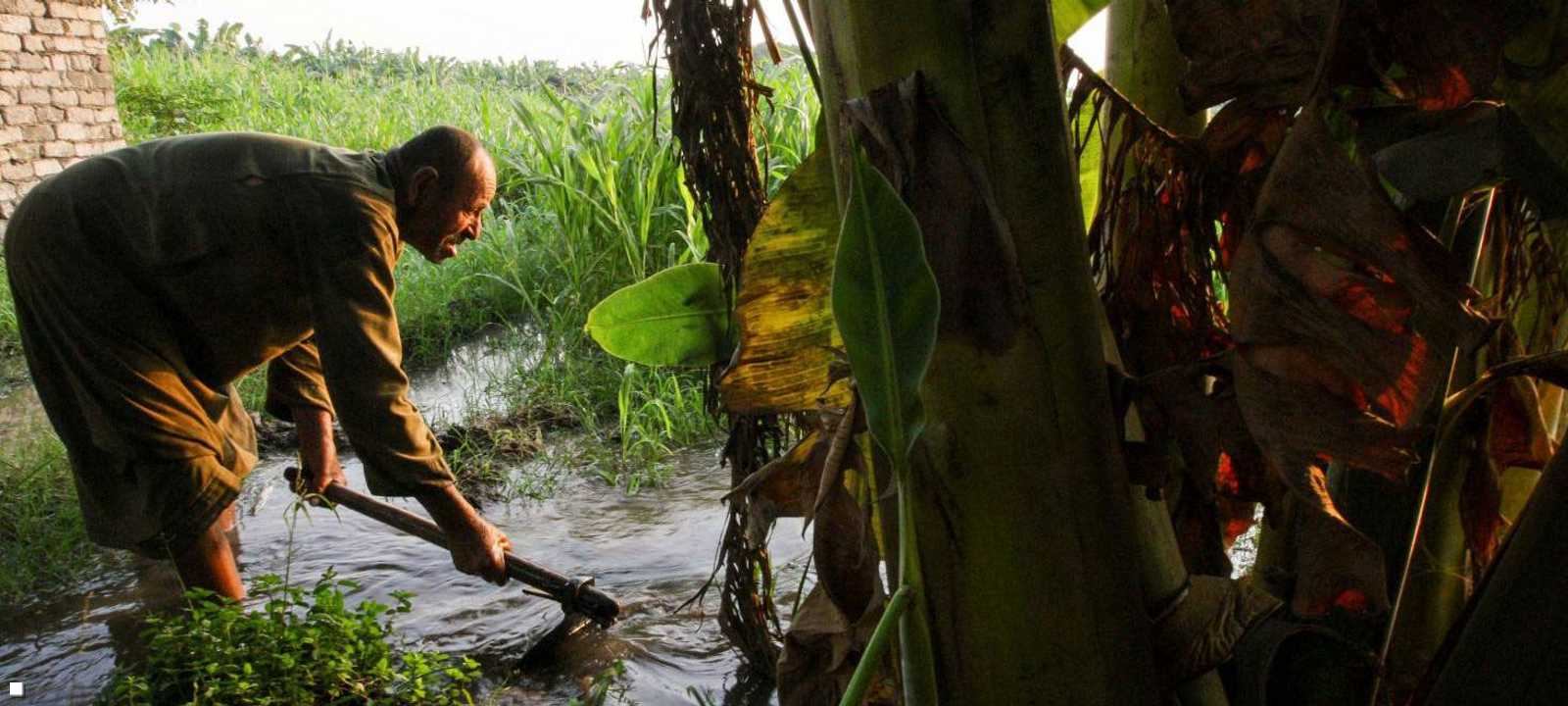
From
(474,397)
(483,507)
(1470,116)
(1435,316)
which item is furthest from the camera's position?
(474,397)

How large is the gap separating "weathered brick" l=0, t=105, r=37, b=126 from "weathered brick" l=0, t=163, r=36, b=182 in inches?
10.6

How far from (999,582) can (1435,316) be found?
1.05 feet

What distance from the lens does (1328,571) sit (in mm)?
828

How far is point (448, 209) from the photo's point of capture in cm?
298

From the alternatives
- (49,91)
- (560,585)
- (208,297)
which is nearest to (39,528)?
(208,297)

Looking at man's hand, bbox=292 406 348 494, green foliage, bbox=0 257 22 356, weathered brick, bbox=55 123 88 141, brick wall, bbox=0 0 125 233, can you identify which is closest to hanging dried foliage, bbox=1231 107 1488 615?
man's hand, bbox=292 406 348 494

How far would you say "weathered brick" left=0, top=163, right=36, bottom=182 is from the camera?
7.46 meters

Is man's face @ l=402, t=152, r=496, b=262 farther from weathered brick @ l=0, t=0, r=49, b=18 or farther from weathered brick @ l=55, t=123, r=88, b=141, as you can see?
weathered brick @ l=55, t=123, r=88, b=141

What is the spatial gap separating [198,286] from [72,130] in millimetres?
6068

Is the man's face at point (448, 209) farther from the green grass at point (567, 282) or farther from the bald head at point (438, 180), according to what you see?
the green grass at point (567, 282)

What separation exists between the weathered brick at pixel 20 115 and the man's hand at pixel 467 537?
6.33 meters

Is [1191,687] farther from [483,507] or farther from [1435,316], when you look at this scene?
[483,507]

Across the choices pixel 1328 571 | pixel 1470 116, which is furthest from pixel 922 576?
pixel 1470 116

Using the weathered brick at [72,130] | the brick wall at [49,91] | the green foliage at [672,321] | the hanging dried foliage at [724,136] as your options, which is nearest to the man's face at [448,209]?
the hanging dried foliage at [724,136]
